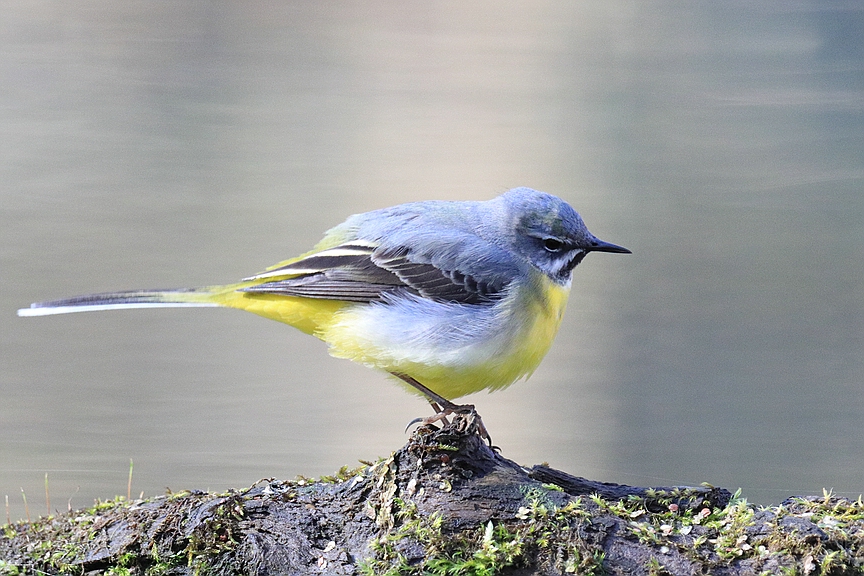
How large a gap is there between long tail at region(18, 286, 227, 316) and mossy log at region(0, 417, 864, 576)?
0.74 meters

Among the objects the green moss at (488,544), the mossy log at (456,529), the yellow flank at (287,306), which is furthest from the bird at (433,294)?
the green moss at (488,544)

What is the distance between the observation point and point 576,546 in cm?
212

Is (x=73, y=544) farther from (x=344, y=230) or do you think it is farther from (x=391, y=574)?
(x=344, y=230)

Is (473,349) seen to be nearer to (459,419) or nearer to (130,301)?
(459,419)

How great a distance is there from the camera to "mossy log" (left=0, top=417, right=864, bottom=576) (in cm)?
212

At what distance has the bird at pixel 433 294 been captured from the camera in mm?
2719

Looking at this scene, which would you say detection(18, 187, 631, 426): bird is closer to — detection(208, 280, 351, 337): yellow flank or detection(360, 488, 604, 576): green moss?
detection(208, 280, 351, 337): yellow flank

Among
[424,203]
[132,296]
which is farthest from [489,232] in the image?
[132,296]

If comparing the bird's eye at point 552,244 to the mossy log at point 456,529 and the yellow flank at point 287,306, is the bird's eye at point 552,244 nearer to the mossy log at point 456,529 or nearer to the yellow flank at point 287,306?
the yellow flank at point 287,306

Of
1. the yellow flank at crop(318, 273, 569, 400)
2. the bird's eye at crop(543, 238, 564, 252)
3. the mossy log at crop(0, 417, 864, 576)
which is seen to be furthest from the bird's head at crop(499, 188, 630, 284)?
the mossy log at crop(0, 417, 864, 576)

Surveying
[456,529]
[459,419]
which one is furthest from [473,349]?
[456,529]

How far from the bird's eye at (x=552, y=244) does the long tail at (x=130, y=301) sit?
48.1 inches

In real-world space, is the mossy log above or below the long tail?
below

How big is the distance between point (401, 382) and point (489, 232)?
66 centimetres
